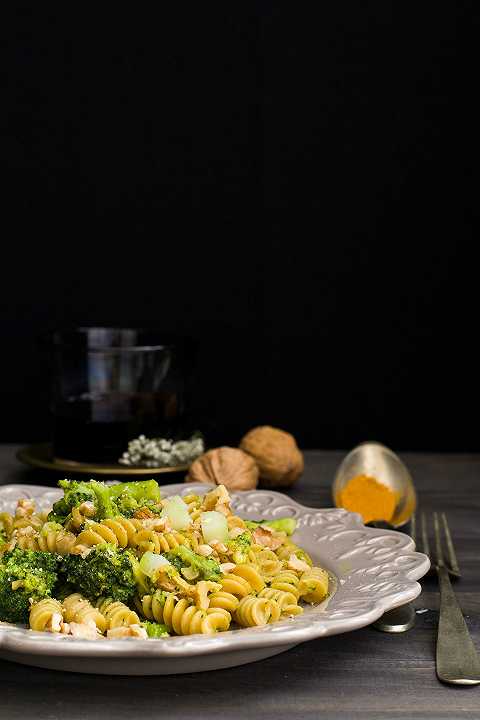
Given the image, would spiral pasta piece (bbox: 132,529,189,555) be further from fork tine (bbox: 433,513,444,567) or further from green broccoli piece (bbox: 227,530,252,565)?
fork tine (bbox: 433,513,444,567)

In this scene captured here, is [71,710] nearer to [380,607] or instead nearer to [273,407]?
[380,607]

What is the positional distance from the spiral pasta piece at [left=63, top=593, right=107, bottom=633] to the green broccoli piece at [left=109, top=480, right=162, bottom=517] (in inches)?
7.6

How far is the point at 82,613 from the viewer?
3.72 ft

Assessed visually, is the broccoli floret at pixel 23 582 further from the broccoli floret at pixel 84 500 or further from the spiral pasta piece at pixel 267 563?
the spiral pasta piece at pixel 267 563

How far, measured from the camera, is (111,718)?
41.2 inches

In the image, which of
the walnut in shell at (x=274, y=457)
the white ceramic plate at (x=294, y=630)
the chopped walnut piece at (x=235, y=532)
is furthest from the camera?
the walnut in shell at (x=274, y=457)

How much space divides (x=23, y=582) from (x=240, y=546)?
29 centimetres

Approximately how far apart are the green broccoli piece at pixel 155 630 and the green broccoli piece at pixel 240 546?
0.55ft

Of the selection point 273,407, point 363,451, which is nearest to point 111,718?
point 363,451

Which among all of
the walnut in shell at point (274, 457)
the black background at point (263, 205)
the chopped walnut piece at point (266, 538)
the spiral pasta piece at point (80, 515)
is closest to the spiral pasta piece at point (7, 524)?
the spiral pasta piece at point (80, 515)

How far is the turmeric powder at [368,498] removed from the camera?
1.88 meters

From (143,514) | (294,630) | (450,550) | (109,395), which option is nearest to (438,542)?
(450,550)

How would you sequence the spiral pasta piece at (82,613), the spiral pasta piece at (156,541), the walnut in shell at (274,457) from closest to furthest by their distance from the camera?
1. the spiral pasta piece at (82,613)
2. the spiral pasta piece at (156,541)
3. the walnut in shell at (274,457)

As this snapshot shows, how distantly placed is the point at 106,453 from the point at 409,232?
1428mm
